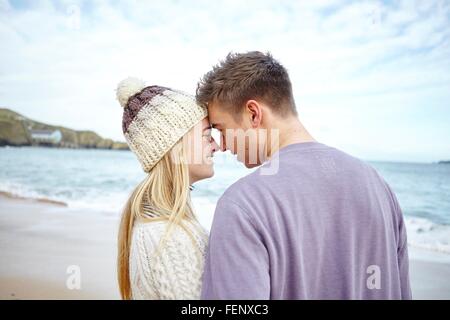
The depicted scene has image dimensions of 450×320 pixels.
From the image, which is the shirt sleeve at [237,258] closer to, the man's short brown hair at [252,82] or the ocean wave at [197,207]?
the man's short brown hair at [252,82]

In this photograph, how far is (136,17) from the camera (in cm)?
1459

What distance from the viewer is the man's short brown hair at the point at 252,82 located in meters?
1.62

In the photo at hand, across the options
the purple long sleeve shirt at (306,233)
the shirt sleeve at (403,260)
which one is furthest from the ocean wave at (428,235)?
the purple long sleeve shirt at (306,233)

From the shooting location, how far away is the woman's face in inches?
71.7

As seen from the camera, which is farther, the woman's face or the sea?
the sea

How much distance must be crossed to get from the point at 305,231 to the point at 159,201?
25.0 inches

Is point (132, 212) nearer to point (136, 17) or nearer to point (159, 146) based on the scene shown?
point (159, 146)

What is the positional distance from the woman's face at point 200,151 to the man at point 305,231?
38 cm

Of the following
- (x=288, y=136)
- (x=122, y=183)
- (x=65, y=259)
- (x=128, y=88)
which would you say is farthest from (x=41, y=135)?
(x=288, y=136)

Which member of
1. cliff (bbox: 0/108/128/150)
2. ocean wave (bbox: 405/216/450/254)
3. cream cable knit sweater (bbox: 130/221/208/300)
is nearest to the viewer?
cream cable knit sweater (bbox: 130/221/208/300)

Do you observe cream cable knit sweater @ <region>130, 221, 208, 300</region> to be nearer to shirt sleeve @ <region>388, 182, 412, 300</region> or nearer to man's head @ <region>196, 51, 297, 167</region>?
man's head @ <region>196, 51, 297, 167</region>

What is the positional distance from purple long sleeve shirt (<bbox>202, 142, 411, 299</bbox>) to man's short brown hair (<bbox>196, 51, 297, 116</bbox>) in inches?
11.3

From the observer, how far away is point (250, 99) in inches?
64.9

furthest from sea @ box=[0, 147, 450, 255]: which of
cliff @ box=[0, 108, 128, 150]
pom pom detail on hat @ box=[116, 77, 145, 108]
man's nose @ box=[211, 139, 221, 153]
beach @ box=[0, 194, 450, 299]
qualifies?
pom pom detail on hat @ box=[116, 77, 145, 108]
